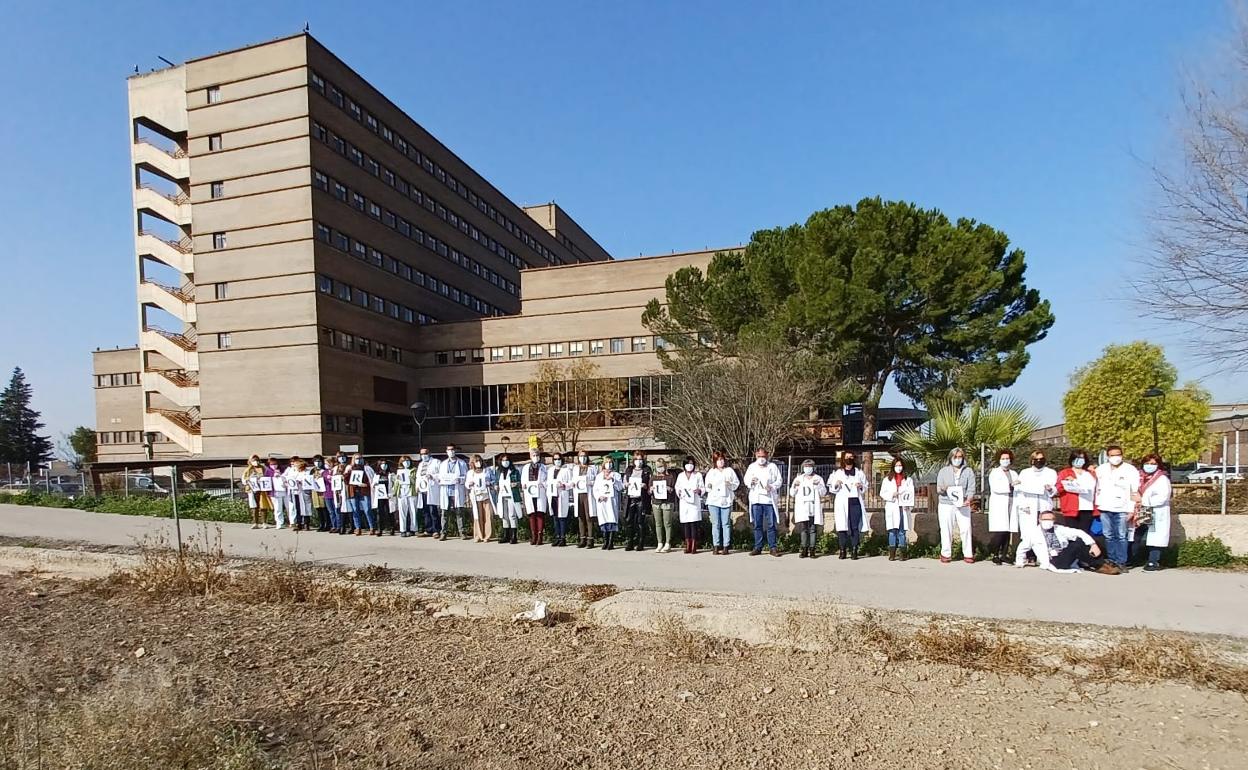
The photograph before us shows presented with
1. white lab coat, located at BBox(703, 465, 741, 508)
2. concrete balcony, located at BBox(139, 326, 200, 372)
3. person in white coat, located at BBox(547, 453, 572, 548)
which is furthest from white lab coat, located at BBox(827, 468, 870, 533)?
concrete balcony, located at BBox(139, 326, 200, 372)

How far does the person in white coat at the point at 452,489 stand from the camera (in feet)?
49.5

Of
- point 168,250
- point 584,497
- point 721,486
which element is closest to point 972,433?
point 721,486

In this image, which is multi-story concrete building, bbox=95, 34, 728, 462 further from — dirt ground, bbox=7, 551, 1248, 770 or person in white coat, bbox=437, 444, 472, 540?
dirt ground, bbox=7, 551, 1248, 770

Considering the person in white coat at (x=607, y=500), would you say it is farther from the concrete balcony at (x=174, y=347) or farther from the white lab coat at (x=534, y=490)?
the concrete balcony at (x=174, y=347)

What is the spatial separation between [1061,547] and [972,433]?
3252mm

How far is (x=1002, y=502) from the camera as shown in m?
10.9

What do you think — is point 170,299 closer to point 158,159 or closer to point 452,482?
point 158,159

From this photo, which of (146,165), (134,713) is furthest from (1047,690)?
(146,165)

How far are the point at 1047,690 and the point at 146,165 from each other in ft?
183

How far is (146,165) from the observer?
1873 inches

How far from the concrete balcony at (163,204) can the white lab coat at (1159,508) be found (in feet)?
170

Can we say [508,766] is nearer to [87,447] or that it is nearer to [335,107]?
[335,107]

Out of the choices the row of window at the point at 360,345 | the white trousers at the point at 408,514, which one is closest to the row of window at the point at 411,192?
the row of window at the point at 360,345

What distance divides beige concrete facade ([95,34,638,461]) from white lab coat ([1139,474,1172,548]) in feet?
135
